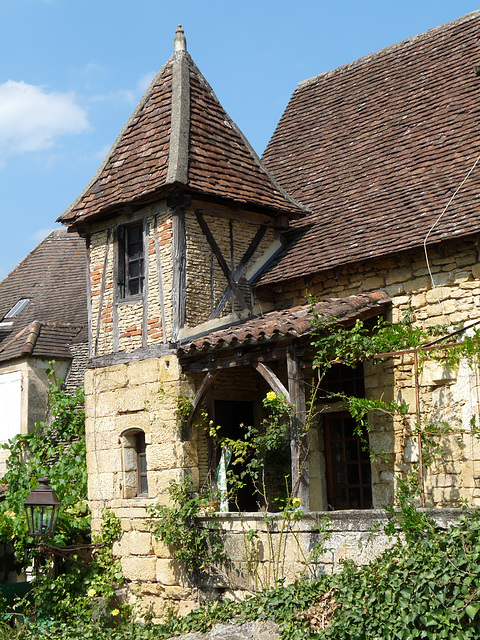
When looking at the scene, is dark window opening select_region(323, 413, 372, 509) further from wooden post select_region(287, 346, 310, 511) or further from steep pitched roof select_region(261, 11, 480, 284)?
steep pitched roof select_region(261, 11, 480, 284)

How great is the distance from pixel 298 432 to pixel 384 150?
4.79m

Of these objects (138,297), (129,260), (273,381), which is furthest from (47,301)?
(273,381)

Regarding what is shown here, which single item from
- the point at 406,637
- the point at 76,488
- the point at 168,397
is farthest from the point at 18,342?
the point at 406,637

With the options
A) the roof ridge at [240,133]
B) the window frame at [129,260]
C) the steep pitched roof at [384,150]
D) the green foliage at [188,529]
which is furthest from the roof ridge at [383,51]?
the green foliage at [188,529]

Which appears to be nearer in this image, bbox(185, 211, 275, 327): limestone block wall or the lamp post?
the lamp post

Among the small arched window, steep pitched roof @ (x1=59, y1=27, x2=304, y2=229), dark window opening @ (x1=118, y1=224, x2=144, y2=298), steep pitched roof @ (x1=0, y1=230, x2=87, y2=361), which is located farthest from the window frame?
steep pitched roof @ (x1=0, y1=230, x2=87, y2=361)

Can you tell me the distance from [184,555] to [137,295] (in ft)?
10.9

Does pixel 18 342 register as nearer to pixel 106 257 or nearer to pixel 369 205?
pixel 106 257

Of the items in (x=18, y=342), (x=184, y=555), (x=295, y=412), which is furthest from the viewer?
(x=18, y=342)

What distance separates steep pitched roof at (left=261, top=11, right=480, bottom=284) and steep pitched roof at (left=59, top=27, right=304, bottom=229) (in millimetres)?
850

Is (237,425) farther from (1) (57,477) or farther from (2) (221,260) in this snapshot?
(1) (57,477)

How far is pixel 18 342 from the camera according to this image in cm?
1507

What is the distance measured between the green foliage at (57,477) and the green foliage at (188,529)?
1644 millimetres

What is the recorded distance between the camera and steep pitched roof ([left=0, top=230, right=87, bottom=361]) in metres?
15.0
